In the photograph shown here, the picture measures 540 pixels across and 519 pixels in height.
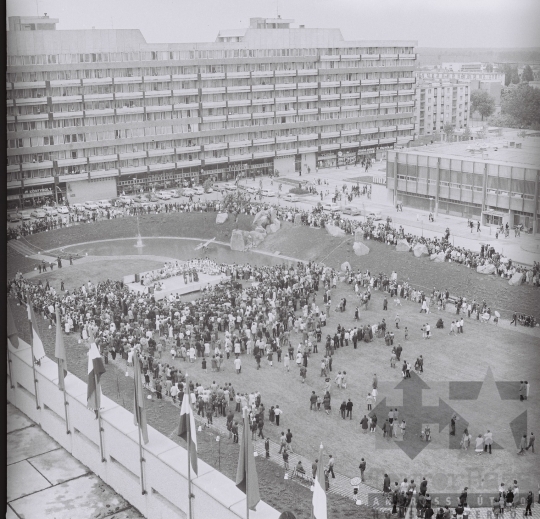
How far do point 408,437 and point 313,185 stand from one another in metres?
33.9

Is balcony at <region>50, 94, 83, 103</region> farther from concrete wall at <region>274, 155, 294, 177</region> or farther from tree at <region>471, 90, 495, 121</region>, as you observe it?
tree at <region>471, 90, 495, 121</region>

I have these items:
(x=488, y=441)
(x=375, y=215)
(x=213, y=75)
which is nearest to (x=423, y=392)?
(x=488, y=441)

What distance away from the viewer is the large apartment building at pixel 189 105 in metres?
45.7

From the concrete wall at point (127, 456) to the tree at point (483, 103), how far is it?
239 feet

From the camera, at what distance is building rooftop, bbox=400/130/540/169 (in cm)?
3606

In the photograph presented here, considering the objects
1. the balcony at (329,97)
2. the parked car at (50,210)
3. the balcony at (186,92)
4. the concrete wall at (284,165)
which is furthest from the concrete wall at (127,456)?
the balcony at (329,97)

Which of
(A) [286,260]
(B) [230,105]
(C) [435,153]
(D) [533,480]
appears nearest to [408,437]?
(D) [533,480]

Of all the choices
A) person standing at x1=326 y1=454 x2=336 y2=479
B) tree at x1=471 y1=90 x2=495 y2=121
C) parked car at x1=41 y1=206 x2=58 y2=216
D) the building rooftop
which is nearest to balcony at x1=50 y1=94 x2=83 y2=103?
parked car at x1=41 y1=206 x2=58 y2=216

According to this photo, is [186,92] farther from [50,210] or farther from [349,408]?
[349,408]

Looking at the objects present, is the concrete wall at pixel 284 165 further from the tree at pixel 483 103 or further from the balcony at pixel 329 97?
the tree at pixel 483 103

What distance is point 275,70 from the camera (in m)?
53.9

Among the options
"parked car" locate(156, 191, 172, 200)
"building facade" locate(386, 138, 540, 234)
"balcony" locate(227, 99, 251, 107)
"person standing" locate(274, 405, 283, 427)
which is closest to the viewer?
"person standing" locate(274, 405, 283, 427)

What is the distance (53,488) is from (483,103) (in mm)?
75190

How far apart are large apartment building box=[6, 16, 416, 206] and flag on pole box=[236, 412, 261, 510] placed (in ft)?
115
